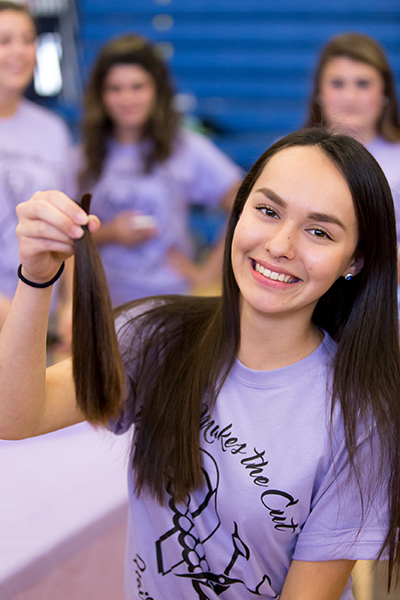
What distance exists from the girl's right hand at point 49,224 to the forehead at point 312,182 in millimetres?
319

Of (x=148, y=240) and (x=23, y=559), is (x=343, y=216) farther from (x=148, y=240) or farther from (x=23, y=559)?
(x=148, y=240)

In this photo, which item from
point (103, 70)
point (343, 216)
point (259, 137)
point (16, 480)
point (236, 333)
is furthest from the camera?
point (259, 137)

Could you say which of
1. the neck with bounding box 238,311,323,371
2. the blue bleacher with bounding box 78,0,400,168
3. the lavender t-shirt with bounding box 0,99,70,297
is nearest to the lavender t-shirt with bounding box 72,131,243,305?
the lavender t-shirt with bounding box 0,99,70,297

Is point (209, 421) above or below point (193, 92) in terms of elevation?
below

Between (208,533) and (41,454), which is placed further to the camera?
(41,454)

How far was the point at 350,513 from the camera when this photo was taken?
989 millimetres

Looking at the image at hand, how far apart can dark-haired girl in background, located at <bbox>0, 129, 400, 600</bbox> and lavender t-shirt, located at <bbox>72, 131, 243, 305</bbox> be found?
1.16m

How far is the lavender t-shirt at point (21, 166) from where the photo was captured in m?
2.01

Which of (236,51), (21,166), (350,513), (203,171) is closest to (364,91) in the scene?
(203,171)

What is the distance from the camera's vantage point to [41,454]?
1.36 m

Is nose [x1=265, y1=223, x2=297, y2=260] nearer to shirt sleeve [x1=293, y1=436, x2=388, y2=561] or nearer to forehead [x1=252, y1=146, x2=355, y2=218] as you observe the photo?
forehead [x1=252, y1=146, x2=355, y2=218]

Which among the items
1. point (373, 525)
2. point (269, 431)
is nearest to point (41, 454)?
point (269, 431)

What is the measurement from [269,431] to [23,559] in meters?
0.48

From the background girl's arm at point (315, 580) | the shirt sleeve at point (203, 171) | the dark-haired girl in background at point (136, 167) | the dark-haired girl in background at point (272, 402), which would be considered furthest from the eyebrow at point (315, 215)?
the shirt sleeve at point (203, 171)
